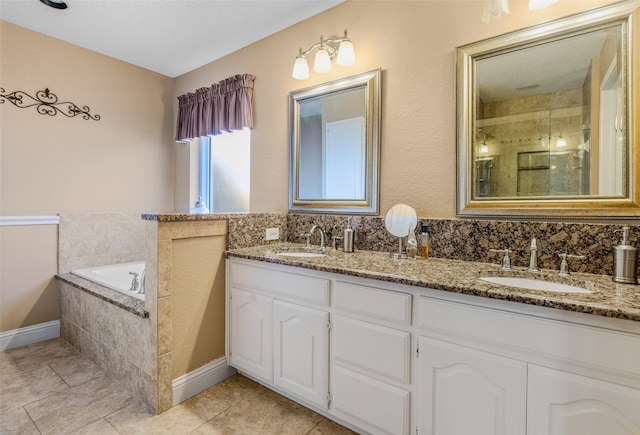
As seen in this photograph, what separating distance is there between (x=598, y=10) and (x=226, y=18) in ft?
6.88

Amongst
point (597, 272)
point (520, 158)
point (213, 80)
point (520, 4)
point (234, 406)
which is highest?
point (213, 80)

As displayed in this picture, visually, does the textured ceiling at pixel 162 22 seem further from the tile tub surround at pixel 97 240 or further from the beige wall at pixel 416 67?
the tile tub surround at pixel 97 240

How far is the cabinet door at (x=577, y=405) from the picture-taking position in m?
0.89

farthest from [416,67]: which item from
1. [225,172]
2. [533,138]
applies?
[225,172]

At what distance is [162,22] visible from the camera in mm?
2289

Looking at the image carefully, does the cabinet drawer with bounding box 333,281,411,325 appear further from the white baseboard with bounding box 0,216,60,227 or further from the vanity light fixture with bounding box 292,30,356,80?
the white baseboard with bounding box 0,216,60,227

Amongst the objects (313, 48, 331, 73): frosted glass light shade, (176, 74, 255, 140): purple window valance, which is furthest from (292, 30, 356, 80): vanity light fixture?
(176, 74, 255, 140): purple window valance

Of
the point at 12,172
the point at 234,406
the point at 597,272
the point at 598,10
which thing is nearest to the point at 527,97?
the point at 598,10

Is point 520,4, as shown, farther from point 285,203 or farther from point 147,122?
point 147,122

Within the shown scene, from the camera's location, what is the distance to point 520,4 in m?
1.51

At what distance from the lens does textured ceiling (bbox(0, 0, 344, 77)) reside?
6.91 feet

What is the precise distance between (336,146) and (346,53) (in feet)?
1.81

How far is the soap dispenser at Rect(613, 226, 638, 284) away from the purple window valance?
2327mm

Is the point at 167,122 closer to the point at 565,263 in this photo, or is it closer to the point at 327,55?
the point at 327,55
